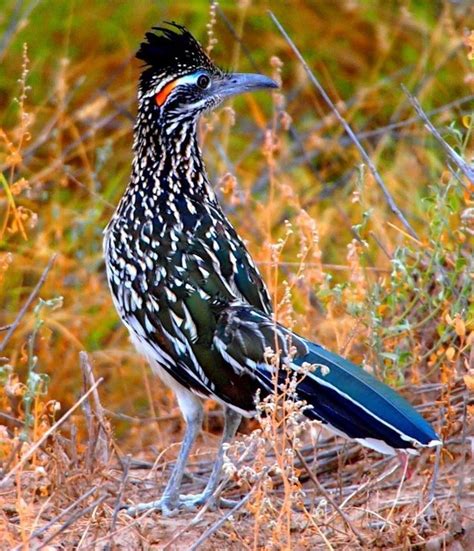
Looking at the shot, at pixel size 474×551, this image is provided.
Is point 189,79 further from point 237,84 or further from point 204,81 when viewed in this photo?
point 237,84

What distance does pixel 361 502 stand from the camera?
5.18m

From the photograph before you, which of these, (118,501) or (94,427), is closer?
(118,501)

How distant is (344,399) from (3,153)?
398 cm

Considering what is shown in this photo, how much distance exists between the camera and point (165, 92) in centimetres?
575

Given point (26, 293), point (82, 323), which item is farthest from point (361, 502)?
point (26, 293)

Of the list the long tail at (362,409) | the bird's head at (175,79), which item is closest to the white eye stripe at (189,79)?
the bird's head at (175,79)

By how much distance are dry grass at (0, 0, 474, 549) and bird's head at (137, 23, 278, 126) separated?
0.33m

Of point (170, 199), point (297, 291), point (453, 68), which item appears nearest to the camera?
point (170, 199)

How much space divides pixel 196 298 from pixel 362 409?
93cm

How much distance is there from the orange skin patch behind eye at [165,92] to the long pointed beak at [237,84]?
210 mm

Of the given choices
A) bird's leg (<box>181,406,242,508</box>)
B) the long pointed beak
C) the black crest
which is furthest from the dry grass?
the black crest

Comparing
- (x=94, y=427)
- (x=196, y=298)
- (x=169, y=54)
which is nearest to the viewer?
(x=94, y=427)

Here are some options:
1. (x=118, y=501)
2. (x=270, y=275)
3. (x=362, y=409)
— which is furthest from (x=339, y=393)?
(x=270, y=275)

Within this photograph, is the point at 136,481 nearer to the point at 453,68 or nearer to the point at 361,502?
the point at 361,502
